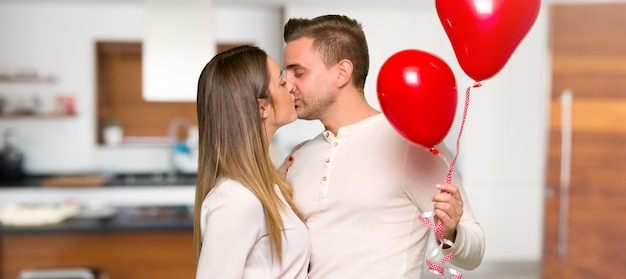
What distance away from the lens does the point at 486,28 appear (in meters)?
1.39

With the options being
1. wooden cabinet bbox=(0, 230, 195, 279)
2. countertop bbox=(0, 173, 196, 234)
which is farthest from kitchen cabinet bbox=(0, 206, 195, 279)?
countertop bbox=(0, 173, 196, 234)

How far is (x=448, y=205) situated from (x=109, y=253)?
292 centimetres

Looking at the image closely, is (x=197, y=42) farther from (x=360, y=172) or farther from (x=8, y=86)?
(x=8, y=86)

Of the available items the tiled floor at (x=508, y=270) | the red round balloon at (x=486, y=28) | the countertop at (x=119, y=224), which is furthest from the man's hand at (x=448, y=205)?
the tiled floor at (x=508, y=270)

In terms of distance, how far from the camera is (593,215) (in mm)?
4309

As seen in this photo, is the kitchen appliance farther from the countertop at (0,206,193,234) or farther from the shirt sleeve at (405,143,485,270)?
the shirt sleeve at (405,143,485,270)

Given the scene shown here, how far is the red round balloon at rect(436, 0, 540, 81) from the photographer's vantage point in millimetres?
1383

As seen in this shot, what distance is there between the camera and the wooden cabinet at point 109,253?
12.7ft

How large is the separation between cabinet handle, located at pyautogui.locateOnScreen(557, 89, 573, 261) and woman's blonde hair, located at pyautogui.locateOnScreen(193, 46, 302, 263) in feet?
10.4

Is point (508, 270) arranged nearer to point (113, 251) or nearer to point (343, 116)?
point (113, 251)

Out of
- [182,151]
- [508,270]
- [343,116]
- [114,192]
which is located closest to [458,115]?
[508,270]

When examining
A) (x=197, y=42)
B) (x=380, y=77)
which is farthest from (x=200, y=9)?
(x=380, y=77)

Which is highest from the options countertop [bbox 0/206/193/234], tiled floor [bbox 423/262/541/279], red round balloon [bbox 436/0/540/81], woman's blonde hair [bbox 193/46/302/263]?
red round balloon [bbox 436/0/540/81]

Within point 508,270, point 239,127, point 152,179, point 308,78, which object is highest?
point 308,78
